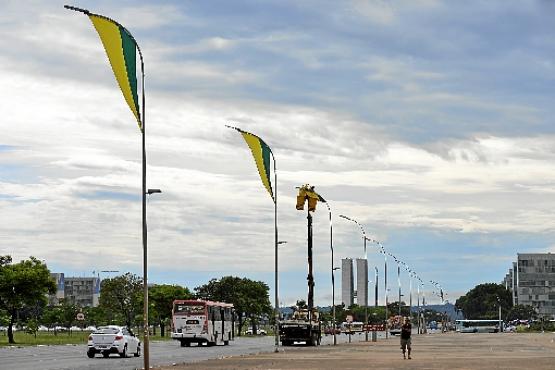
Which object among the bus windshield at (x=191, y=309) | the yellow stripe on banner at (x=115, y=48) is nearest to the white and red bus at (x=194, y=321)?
the bus windshield at (x=191, y=309)

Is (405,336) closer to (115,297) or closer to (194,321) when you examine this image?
(194,321)

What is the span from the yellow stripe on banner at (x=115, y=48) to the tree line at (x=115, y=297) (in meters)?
53.2

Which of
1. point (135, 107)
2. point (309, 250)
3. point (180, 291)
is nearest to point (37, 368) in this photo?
point (135, 107)

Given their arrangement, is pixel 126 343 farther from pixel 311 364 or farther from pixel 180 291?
pixel 180 291

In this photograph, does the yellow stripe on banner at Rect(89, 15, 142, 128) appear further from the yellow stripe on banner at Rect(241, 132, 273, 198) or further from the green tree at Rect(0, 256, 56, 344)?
the green tree at Rect(0, 256, 56, 344)

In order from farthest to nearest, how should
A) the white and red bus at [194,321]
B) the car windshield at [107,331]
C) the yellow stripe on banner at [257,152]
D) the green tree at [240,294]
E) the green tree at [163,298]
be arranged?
the green tree at [240,294] < the green tree at [163,298] < the white and red bus at [194,321] < the yellow stripe on banner at [257,152] < the car windshield at [107,331]

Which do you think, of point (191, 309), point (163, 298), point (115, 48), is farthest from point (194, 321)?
point (163, 298)

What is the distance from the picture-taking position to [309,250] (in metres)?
93.5

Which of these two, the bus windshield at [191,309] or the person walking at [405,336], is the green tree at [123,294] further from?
the person walking at [405,336]

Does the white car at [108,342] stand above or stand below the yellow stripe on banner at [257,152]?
below

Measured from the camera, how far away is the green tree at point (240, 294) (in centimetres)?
15125

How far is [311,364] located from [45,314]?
134734 millimetres

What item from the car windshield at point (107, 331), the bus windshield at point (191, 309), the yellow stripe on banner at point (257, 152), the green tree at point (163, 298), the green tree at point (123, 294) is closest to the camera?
the car windshield at point (107, 331)

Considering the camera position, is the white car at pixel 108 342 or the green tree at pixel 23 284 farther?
the green tree at pixel 23 284
